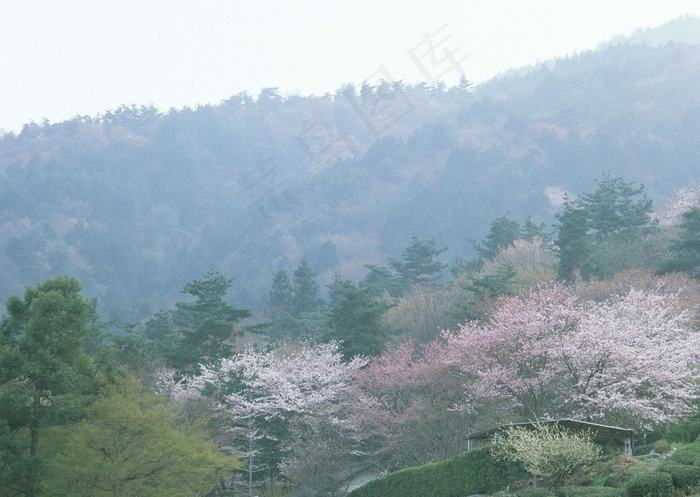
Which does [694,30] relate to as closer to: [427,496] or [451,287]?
[451,287]

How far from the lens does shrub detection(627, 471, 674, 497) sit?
11609 millimetres

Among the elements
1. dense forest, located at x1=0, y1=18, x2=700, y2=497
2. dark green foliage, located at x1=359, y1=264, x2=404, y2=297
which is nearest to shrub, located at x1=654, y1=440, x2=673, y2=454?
dense forest, located at x1=0, y1=18, x2=700, y2=497

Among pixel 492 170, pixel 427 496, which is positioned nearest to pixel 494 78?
pixel 492 170

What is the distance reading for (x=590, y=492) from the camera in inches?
530

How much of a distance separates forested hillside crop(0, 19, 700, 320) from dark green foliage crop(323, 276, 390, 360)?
2966 cm

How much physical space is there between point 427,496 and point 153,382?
Answer: 13.0m

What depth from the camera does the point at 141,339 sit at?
98.2 feet

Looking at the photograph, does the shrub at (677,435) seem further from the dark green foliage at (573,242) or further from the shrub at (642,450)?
the dark green foliage at (573,242)

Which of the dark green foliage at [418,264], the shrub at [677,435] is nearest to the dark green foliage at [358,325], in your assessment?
the shrub at [677,435]

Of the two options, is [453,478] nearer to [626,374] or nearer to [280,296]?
[626,374]

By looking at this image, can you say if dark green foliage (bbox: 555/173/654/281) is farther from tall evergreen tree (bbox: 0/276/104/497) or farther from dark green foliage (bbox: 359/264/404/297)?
tall evergreen tree (bbox: 0/276/104/497)

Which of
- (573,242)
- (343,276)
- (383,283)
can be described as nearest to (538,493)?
(573,242)

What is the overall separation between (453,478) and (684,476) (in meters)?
7.49

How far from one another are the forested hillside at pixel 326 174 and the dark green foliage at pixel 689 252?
32.7 metres
